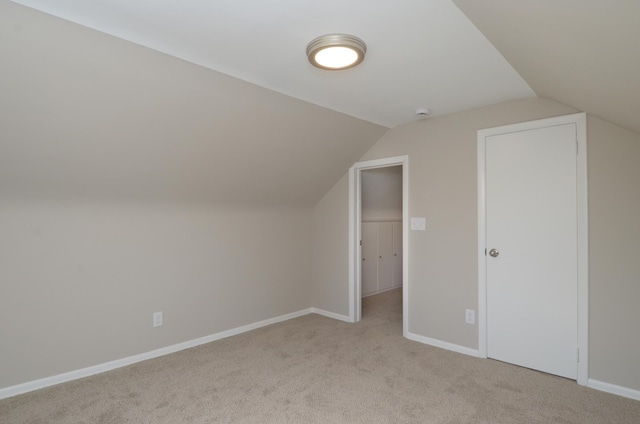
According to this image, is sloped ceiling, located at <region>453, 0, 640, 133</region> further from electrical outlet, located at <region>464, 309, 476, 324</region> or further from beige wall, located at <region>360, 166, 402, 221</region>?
beige wall, located at <region>360, 166, 402, 221</region>

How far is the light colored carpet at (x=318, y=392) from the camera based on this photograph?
221cm

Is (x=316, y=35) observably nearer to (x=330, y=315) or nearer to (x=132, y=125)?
(x=132, y=125)

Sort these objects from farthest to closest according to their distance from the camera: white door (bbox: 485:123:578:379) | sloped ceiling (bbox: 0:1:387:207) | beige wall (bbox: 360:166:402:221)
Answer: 1. beige wall (bbox: 360:166:402:221)
2. white door (bbox: 485:123:578:379)
3. sloped ceiling (bbox: 0:1:387:207)

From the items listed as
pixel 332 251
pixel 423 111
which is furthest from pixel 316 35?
pixel 332 251

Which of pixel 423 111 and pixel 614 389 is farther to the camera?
pixel 423 111

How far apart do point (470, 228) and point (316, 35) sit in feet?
7.26

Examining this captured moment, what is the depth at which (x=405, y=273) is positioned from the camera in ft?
12.1

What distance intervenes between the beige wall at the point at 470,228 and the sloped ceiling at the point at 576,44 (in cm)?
40

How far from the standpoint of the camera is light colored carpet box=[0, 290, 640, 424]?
87.0 inches

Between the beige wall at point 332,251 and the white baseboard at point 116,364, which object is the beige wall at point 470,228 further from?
the white baseboard at point 116,364

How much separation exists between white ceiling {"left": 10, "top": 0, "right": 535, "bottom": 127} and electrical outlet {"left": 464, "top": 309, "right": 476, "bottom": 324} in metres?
1.90

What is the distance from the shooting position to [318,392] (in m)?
2.51

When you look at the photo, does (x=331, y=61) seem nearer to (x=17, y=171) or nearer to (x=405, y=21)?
(x=405, y=21)

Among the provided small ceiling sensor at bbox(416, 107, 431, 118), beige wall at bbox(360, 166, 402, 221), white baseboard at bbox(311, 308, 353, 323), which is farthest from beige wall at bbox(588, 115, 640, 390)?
beige wall at bbox(360, 166, 402, 221)
